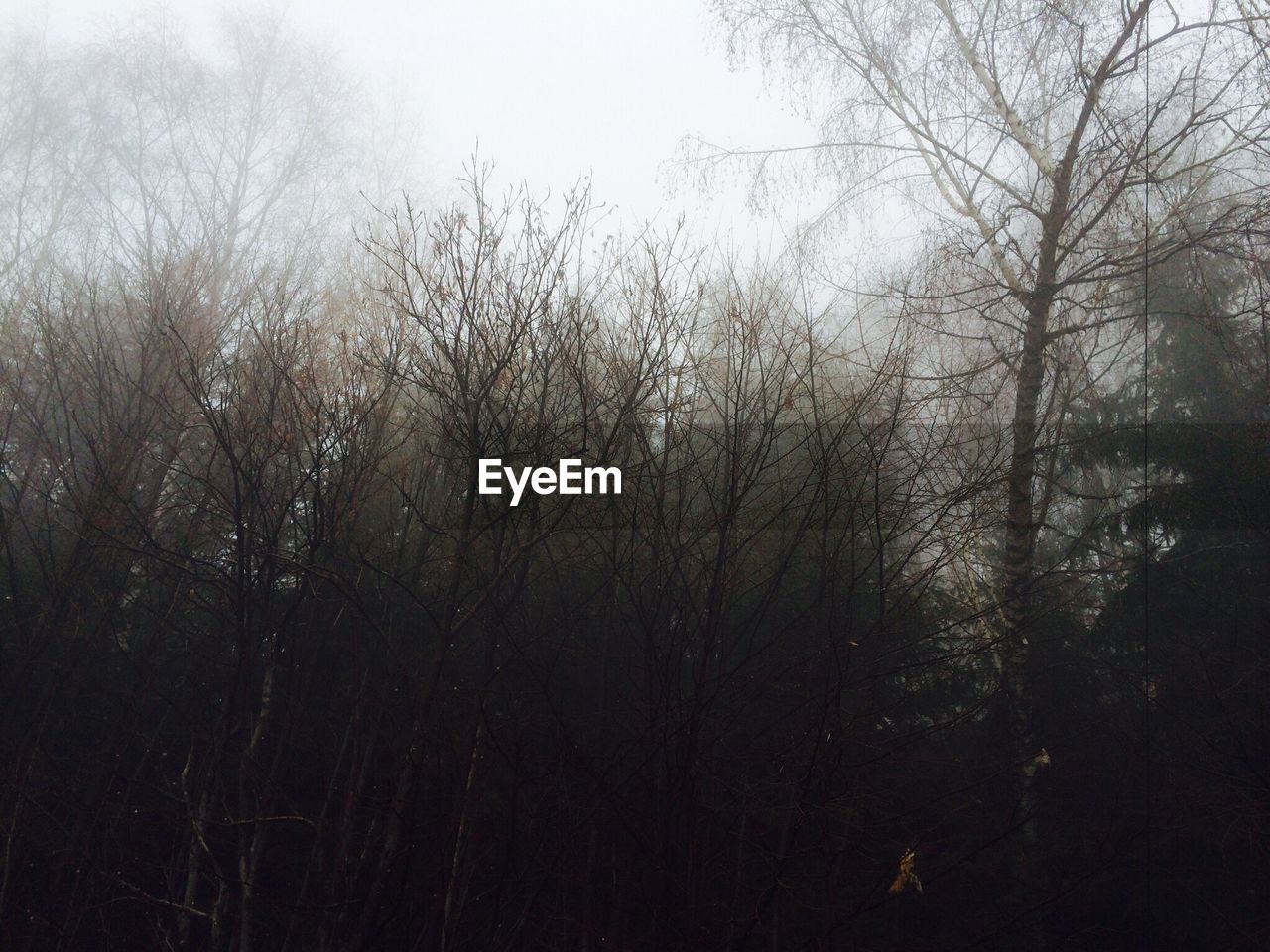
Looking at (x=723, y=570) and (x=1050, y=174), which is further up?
(x=1050, y=174)

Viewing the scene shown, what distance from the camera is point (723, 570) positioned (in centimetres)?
291

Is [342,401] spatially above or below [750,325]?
below

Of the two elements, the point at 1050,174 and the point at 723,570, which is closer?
the point at 723,570

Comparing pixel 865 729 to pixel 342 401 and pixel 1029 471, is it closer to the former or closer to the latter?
pixel 1029 471

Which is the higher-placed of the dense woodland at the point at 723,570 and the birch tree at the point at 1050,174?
the birch tree at the point at 1050,174

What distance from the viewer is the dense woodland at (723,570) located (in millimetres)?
2820

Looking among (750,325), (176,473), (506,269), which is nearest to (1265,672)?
(750,325)

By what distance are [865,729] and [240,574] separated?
2.18 metres

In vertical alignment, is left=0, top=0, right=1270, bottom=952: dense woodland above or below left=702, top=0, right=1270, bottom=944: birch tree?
below

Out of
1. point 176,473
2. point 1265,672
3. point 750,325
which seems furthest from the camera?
point 176,473

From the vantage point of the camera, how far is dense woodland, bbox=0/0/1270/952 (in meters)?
2.82

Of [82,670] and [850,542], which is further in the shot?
[82,670]

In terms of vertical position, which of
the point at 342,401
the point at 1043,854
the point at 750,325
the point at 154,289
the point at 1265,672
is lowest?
the point at 1043,854

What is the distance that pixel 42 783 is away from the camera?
3545 millimetres
